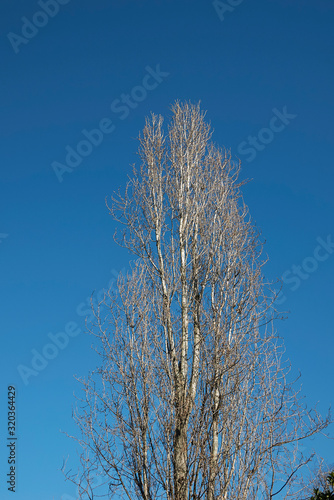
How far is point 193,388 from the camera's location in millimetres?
7051

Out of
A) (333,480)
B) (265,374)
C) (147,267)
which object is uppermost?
(147,267)

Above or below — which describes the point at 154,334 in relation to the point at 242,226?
below

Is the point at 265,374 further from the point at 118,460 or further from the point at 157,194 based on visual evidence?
the point at 157,194

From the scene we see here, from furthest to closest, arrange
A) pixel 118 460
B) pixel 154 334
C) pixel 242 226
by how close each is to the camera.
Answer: pixel 242 226, pixel 154 334, pixel 118 460

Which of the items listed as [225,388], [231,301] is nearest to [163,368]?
[225,388]

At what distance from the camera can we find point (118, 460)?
6922mm

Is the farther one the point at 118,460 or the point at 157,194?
the point at 157,194

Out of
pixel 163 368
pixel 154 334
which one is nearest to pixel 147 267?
pixel 154 334

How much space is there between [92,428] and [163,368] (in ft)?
3.74

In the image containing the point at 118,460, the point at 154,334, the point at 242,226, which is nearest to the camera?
the point at 118,460

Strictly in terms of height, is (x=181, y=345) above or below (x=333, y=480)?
above

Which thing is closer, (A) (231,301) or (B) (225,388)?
(B) (225,388)

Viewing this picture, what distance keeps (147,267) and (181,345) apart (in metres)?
1.25

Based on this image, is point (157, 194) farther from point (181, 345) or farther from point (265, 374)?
point (265, 374)
